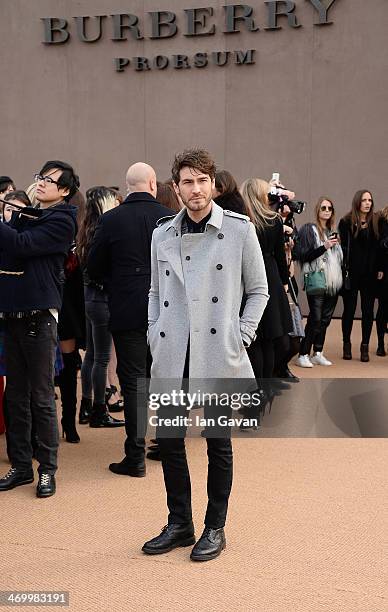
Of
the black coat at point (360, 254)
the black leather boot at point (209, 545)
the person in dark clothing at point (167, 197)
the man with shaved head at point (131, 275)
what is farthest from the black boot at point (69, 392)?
the black coat at point (360, 254)

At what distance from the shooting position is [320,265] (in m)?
8.14

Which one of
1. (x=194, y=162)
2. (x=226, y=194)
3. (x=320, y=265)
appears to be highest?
(x=194, y=162)

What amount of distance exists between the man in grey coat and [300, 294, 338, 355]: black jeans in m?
4.70

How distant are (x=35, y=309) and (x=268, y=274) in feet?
6.42

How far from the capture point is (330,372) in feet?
25.7

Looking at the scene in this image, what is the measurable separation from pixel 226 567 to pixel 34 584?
2.68 ft

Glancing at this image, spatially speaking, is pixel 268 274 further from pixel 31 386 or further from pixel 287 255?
pixel 31 386

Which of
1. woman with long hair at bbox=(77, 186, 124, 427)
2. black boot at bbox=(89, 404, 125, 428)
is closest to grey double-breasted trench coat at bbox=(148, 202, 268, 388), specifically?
woman with long hair at bbox=(77, 186, 124, 427)

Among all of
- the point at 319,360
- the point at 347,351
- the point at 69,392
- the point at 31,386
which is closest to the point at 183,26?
the point at 347,351

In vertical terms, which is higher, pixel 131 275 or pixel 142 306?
pixel 131 275

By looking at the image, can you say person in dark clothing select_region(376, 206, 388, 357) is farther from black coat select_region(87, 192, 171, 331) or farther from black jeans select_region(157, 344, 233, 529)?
black jeans select_region(157, 344, 233, 529)

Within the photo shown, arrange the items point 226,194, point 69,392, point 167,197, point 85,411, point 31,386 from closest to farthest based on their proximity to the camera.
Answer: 1. point 31,386
2. point 226,194
3. point 69,392
4. point 167,197
5. point 85,411

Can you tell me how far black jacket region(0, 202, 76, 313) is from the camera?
168 inches

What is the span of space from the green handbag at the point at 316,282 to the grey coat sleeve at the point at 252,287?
4.69 m
